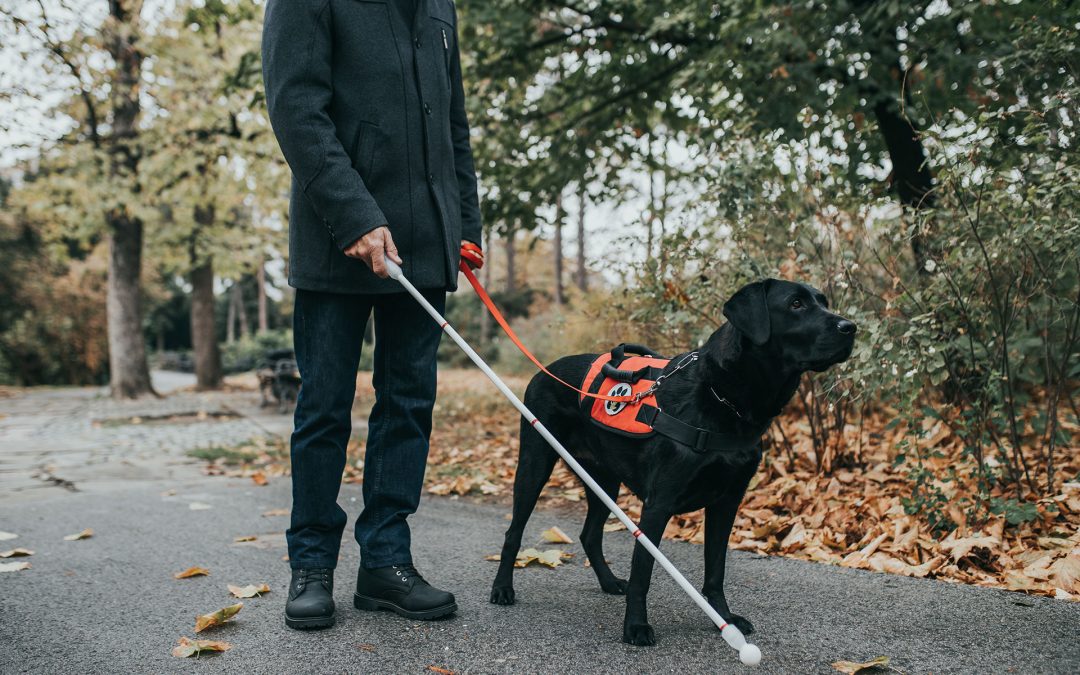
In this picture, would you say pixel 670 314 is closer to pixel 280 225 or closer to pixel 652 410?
pixel 652 410

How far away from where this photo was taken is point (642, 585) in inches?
95.2

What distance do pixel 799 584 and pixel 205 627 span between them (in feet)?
7.20

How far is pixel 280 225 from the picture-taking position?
57.0 ft

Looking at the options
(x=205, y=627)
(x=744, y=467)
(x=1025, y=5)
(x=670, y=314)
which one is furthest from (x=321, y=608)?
(x=1025, y=5)

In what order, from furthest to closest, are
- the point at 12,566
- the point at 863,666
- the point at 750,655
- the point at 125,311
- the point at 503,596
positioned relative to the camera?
the point at 125,311 → the point at 12,566 → the point at 503,596 → the point at 863,666 → the point at 750,655

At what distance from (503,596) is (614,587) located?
452 mm

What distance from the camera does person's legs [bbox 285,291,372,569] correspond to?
2.65m

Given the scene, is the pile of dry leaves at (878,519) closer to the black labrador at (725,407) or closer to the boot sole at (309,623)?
the black labrador at (725,407)

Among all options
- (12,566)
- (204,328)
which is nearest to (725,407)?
(12,566)

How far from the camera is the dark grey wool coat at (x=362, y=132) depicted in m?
2.50

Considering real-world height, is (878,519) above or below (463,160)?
below

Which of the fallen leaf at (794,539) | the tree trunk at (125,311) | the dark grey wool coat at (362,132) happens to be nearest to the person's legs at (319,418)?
the dark grey wool coat at (362,132)

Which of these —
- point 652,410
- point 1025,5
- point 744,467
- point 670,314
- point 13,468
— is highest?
point 1025,5

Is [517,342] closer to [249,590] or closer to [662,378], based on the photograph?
[662,378]
